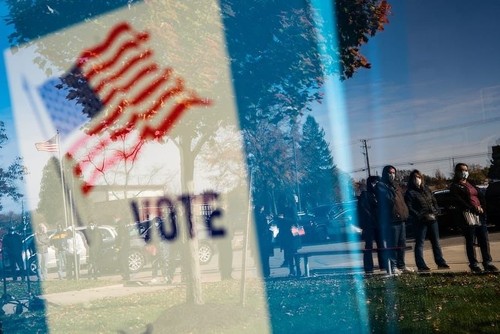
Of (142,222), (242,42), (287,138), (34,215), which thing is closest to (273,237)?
(142,222)

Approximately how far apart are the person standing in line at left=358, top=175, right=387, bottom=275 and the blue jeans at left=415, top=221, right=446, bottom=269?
458 mm

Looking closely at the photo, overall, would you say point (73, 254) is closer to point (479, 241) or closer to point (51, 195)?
point (51, 195)

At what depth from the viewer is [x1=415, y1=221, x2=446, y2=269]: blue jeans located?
6.94m

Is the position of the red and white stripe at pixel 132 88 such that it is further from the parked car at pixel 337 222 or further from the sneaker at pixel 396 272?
the parked car at pixel 337 222

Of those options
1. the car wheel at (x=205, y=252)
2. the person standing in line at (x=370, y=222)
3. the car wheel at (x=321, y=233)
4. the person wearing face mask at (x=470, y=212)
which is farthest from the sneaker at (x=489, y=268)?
the car wheel at (x=321, y=233)

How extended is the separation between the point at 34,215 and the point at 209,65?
4.58 meters

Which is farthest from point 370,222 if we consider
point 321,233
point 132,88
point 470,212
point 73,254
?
point 73,254

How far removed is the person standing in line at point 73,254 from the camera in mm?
9852

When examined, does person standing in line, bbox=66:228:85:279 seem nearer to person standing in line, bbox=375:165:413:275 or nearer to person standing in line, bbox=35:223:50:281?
person standing in line, bbox=35:223:50:281

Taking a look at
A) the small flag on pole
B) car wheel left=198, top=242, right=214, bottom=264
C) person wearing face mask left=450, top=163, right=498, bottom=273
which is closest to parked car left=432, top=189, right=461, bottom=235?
person wearing face mask left=450, top=163, right=498, bottom=273

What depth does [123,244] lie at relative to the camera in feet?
31.6

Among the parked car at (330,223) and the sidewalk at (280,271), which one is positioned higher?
the parked car at (330,223)

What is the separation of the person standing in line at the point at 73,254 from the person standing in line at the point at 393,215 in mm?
5718

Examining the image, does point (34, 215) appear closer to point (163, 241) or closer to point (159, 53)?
point (163, 241)
